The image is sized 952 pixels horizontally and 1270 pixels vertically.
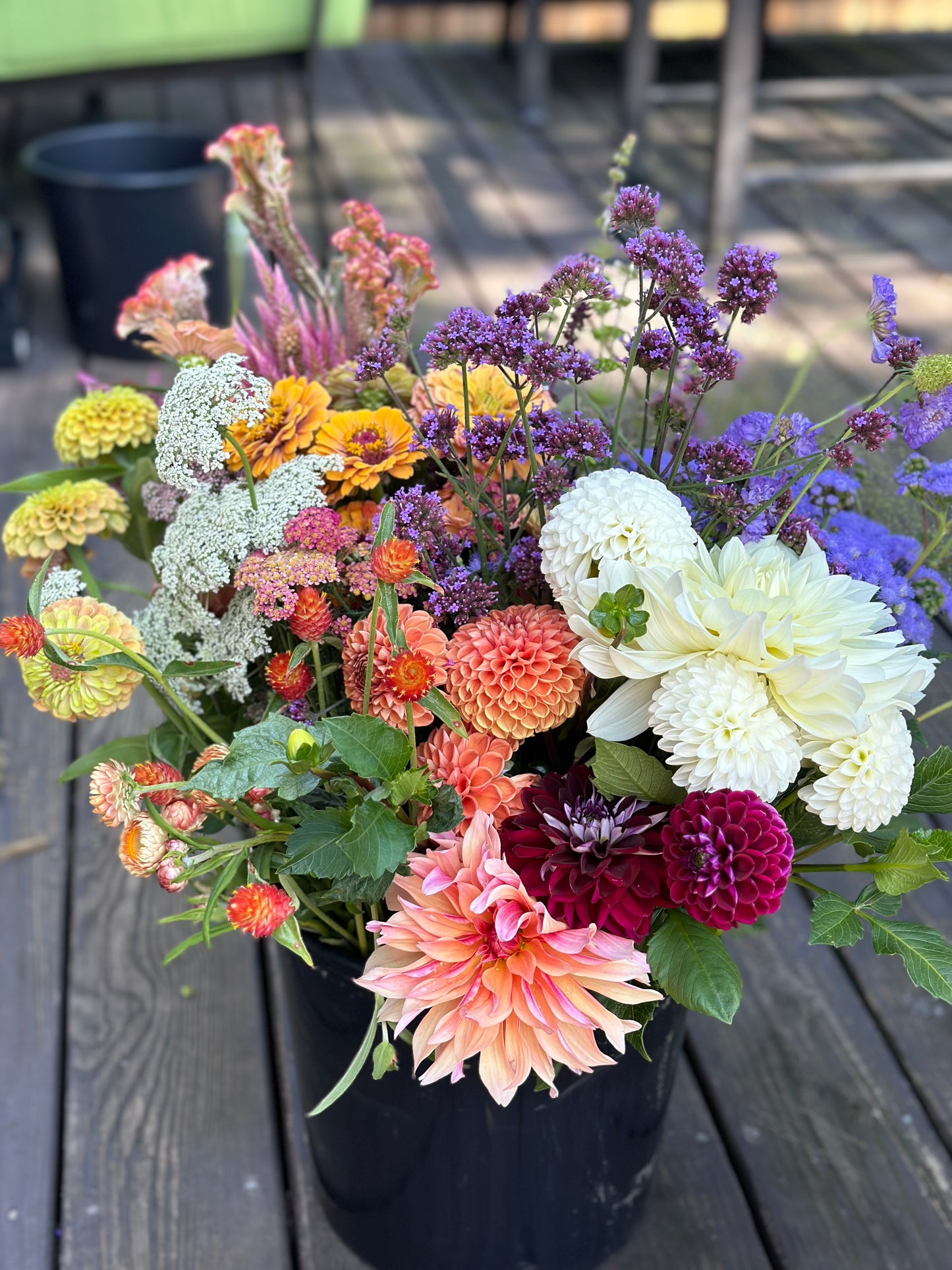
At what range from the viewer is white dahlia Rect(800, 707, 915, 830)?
57 centimetres

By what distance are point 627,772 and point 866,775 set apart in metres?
0.11

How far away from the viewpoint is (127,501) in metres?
0.81

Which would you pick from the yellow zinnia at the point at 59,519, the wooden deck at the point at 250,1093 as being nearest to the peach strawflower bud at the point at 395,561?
the yellow zinnia at the point at 59,519

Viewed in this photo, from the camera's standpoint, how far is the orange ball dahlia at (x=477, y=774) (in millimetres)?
622

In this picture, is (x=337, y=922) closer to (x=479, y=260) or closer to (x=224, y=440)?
(x=224, y=440)

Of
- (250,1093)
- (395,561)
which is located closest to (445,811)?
(395,561)

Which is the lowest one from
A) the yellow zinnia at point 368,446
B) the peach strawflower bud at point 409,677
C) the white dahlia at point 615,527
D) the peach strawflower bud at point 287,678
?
the peach strawflower bud at point 287,678

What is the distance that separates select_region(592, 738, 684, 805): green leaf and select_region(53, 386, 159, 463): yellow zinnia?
37cm

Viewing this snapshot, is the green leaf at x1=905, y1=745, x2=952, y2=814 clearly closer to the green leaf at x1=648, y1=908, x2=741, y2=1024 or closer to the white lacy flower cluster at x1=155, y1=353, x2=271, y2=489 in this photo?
the green leaf at x1=648, y1=908, x2=741, y2=1024

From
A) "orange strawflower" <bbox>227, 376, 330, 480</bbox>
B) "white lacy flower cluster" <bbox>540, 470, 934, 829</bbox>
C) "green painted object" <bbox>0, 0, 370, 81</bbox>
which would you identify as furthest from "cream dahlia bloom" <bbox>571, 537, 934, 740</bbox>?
"green painted object" <bbox>0, 0, 370, 81</bbox>

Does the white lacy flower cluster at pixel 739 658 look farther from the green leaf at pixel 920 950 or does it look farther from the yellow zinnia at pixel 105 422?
the yellow zinnia at pixel 105 422

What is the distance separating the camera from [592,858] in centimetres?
60

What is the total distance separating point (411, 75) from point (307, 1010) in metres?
3.11

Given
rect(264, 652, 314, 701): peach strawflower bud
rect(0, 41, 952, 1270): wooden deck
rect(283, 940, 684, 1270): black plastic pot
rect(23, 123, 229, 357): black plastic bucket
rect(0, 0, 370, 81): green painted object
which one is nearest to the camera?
rect(264, 652, 314, 701): peach strawflower bud
